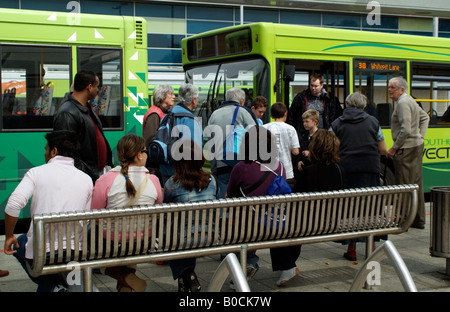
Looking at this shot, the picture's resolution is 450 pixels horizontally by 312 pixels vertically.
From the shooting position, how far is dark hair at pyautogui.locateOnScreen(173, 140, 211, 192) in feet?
14.3

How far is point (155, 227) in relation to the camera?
387 centimetres

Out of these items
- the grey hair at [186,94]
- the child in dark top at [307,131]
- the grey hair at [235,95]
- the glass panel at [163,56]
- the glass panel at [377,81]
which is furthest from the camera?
the glass panel at [163,56]

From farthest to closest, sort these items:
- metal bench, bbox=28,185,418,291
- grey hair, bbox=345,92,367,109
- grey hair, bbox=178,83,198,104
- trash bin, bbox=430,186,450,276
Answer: grey hair, bbox=345,92,367,109 < grey hair, bbox=178,83,198,104 < trash bin, bbox=430,186,450,276 < metal bench, bbox=28,185,418,291

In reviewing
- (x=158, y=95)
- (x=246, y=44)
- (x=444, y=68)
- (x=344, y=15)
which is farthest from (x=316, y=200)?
(x=344, y=15)

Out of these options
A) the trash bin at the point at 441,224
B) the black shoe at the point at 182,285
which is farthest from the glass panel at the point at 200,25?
the black shoe at the point at 182,285

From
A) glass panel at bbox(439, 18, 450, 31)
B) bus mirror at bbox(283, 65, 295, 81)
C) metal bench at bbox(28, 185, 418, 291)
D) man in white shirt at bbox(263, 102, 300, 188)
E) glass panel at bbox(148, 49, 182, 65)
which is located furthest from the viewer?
glass panel at bbox(439, 18, 450, 31)

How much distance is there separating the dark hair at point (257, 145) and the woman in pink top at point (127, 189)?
2.80 ft

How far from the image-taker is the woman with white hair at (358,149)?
6.03 metres

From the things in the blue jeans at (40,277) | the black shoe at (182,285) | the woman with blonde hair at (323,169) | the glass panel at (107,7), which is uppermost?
the glass panel at (107,7)

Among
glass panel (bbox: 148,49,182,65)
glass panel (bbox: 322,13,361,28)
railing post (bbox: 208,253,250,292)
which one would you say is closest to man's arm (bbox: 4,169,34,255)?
railing post (bbox: 208,253,250,292)

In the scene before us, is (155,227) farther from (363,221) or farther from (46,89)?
(46,89)

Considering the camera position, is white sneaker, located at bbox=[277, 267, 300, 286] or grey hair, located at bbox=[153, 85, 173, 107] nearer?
white sneaker, located at bbox=[277, 267, 300, 286]

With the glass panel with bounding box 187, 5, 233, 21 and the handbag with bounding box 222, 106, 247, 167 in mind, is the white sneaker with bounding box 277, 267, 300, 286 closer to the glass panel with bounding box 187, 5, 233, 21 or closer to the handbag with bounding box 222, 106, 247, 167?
the handbag with bounding box 222, 106, 247, 167

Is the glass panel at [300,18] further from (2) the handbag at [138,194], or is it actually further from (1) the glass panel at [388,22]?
(2) the handbag at [138,194]
